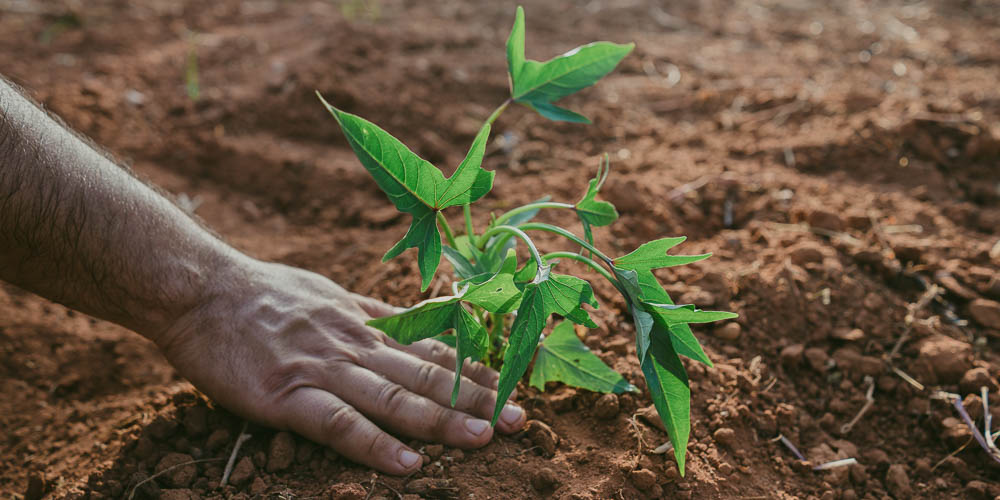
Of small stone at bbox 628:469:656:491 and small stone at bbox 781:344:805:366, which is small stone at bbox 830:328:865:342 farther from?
small stone at bbox 628:469:656:491

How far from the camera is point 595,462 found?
1.38 meters

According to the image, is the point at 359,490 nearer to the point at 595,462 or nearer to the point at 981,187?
the point at 595,462

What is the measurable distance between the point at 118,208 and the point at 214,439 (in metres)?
0.53

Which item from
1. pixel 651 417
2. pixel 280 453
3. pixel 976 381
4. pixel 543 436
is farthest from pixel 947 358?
pixel 280 453

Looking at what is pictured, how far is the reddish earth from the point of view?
4.73 ft

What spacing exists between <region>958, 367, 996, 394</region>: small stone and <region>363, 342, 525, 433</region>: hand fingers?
1.02 metres

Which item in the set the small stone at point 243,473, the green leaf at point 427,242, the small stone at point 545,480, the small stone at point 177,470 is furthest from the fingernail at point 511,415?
the small stone at point 177,470

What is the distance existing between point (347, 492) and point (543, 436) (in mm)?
393

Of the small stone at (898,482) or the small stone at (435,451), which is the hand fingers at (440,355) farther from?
the small stone at (898,482)

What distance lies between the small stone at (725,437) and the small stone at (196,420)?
107cm

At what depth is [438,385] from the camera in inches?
57.7

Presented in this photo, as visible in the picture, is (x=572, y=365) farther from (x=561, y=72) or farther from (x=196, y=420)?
(x=196, y=420)

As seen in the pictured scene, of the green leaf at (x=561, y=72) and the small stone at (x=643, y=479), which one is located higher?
the green leaf at (x=561, y=72)

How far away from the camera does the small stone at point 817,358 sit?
5.43 ft
